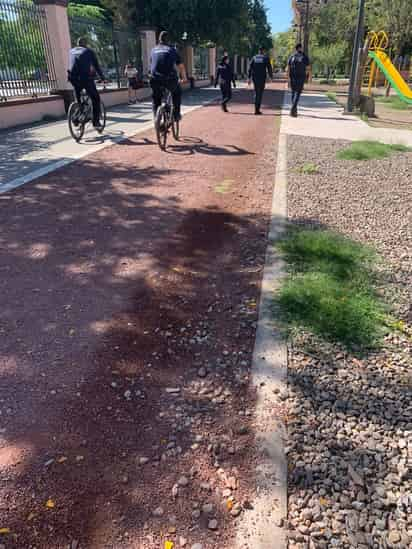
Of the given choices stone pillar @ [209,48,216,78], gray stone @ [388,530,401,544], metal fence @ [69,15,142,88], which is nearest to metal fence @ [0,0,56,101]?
metal fence @ [69,15,142,88]

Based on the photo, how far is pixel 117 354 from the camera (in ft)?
8.97

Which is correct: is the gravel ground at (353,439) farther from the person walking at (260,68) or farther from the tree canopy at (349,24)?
the tree canopy at (349,24)

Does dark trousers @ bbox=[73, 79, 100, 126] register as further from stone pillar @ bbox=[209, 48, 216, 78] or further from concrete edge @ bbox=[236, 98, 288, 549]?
stone pillar @ bbox=[209, 48, 216, 78]

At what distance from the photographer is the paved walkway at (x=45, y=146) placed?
23.1ft

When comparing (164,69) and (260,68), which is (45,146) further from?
(260,68)

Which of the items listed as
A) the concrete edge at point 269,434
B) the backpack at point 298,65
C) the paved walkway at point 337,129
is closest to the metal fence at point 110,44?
the backpack at point 298,65

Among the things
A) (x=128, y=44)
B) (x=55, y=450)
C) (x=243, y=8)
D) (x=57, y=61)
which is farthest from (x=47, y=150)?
(x=243, y=8)

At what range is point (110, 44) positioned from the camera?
17391 mm

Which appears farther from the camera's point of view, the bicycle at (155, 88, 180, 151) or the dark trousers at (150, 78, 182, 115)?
the dark trousers at (150, 78, 182, 115)

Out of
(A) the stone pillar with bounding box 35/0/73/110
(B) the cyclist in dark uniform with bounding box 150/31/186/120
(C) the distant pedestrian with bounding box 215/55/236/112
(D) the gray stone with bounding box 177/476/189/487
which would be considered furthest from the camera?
(C) the distant pedestrian with bounding box 215/55/236/112

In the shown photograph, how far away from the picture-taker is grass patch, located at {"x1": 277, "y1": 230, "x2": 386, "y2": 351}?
290 centimetres

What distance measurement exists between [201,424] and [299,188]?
15.3 feet

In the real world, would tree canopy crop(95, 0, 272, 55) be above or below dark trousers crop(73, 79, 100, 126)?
above

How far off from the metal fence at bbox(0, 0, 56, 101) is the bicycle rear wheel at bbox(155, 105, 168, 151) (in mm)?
5538
